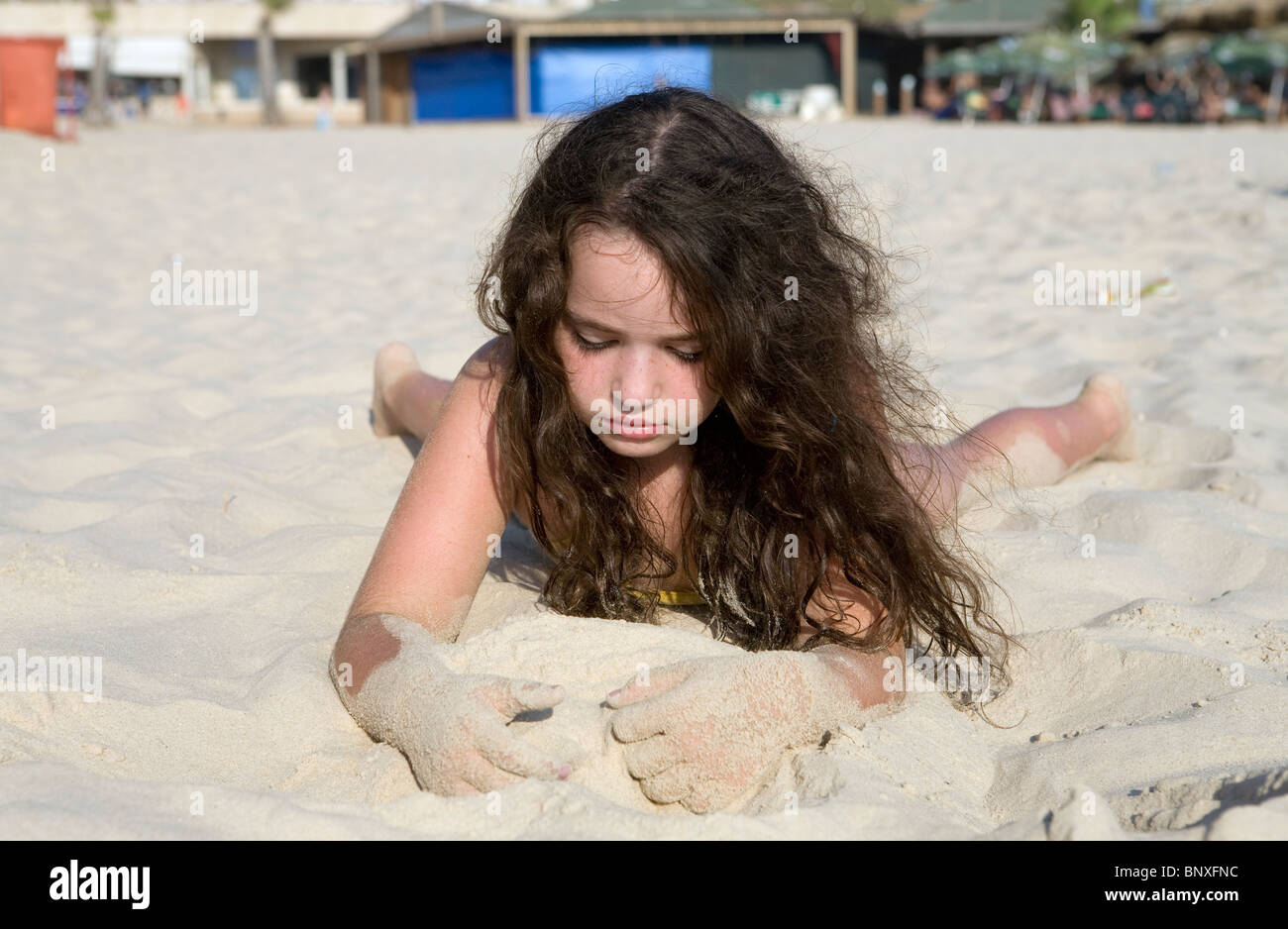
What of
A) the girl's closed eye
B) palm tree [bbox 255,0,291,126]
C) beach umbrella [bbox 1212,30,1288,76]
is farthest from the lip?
palm tree [bbox 255,0,291,126]

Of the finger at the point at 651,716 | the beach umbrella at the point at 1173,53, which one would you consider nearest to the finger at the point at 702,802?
the finger at the point at 651,716

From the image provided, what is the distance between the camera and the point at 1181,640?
2148 mm

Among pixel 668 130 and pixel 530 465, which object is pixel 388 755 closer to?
pixel 530 465

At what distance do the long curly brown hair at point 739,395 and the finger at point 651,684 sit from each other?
16.4 inches

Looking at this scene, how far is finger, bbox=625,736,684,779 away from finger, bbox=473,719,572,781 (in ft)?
0.37

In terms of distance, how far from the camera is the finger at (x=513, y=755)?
158 cm

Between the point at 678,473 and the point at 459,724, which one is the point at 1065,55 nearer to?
the point at 678,473

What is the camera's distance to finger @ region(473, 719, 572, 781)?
1.58 meters

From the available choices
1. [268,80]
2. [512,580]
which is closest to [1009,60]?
[268,80]

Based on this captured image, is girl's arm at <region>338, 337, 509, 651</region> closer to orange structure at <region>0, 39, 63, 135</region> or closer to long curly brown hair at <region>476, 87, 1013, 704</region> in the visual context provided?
long curly brown hair at <region>476, 87, 1013, 704</region>

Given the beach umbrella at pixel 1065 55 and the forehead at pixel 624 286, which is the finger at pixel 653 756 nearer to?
the forehead at pixel 624 286

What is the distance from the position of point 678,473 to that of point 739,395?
337 mm

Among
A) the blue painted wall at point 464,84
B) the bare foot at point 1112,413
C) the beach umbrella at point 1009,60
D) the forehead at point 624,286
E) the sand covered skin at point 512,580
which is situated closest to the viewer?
the sand covered skin at point 512,580
